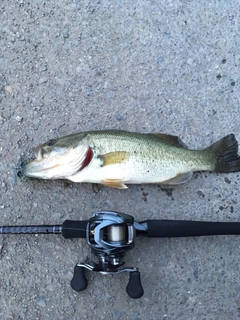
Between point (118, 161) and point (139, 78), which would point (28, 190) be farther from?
point (139, 78)

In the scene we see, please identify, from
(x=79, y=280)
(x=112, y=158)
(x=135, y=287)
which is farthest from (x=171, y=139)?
(x=79, y=280)

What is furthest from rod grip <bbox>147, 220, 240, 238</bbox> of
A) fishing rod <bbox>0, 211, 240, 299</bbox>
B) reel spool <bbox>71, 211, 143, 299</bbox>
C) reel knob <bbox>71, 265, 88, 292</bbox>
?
reel knob <bbox>71, 265, 88, 292</bbox>

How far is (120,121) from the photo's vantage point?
97.0 inches

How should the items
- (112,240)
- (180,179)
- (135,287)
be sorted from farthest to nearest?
(180,179) < (135,287) < (112,240)

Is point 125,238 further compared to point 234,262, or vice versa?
point 234,262

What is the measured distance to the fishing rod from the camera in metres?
2.03

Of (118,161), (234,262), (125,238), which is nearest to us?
(125,238)

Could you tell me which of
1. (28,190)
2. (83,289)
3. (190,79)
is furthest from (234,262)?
(28,190)

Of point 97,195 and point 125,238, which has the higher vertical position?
point 97,195

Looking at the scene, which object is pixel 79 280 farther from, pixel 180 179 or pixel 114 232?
pixel 180 179

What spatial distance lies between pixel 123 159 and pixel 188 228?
20.9 inches

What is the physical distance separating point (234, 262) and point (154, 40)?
1.49m

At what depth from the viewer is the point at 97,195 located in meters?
2.39

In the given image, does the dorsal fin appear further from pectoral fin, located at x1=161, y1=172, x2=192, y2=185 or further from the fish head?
the fish head
